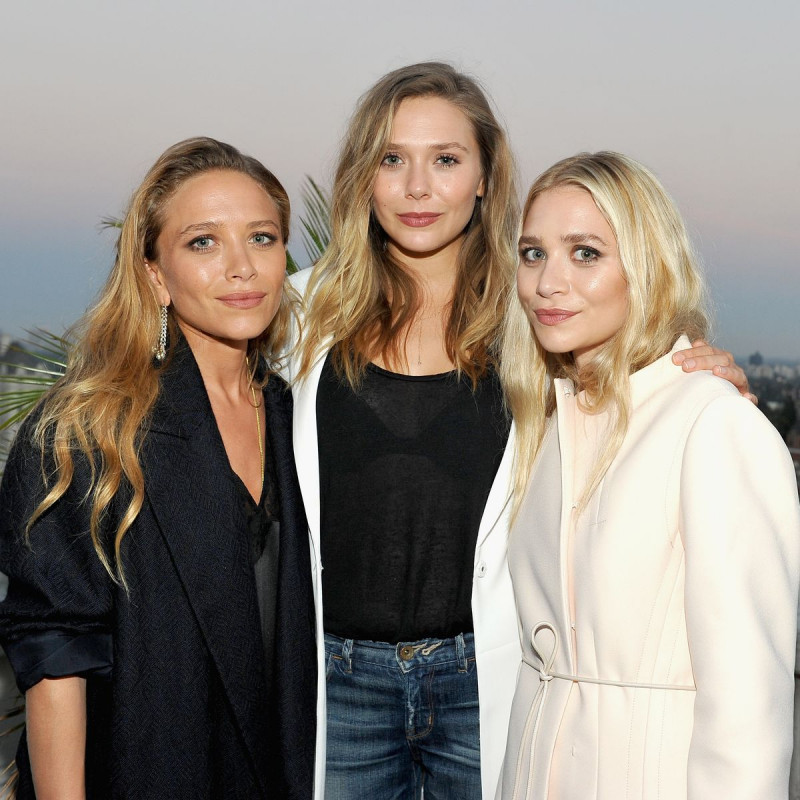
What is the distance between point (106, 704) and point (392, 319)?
1408 millimetres

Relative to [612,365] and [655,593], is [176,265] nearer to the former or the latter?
[612,365]

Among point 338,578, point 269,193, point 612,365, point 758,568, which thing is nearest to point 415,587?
point 338,578

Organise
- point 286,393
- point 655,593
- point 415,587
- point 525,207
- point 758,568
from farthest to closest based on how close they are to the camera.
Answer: point 286,393
point 415,587
point 525,207
point 655,593
point 758,568

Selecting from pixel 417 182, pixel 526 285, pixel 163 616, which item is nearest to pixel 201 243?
pixel 417 182

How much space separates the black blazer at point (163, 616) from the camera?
2.13 metres

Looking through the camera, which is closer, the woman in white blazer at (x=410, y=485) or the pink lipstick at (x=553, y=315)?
the pink lipstick at (x=553, y=315)

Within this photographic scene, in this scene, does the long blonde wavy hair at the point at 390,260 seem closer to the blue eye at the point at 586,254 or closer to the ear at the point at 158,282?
the ear at the point at 158,282

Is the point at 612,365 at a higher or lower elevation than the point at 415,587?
higher

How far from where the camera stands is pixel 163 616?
7.11 ft

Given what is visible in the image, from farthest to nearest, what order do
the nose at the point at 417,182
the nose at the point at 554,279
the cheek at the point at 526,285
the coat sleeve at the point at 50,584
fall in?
the nose at the point at 417,182 < the cheek at the point at 526,285 < the nose at the point at 554,279 < the coat sleeve at the point at 50,584

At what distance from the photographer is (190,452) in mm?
2289

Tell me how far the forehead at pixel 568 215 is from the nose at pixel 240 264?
73 centimetres

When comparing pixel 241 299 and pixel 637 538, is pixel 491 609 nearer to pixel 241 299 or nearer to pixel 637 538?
pixel 637 538

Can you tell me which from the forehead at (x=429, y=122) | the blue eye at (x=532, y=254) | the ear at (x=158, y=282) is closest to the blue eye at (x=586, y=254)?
the blue eye at (x=532, y=254)
